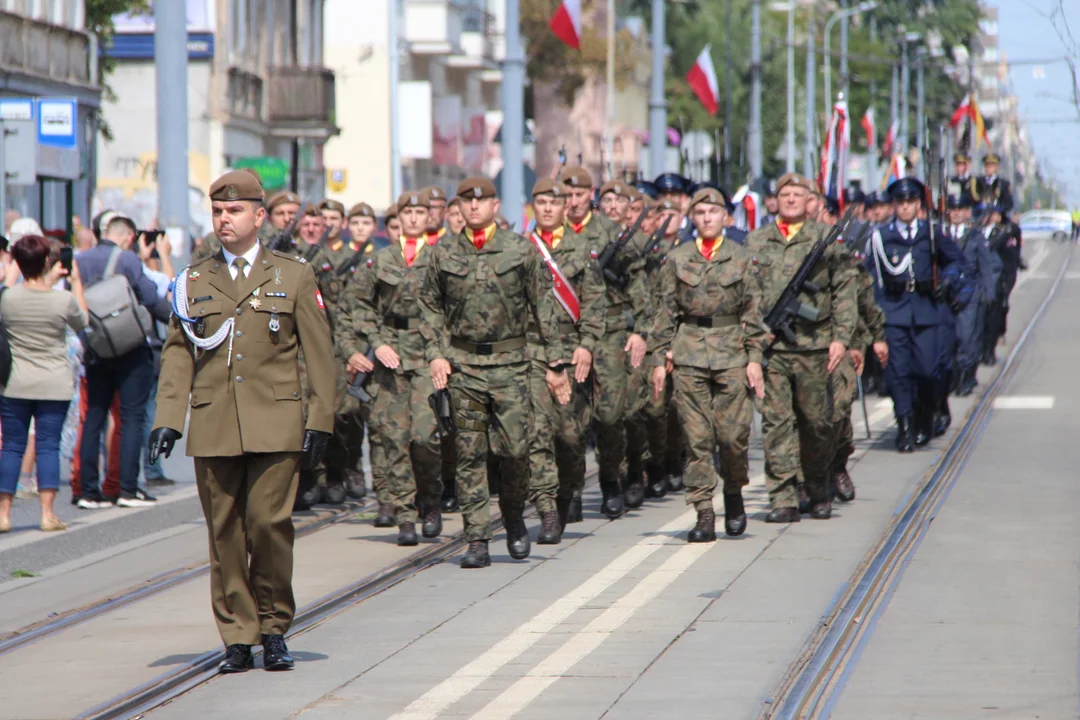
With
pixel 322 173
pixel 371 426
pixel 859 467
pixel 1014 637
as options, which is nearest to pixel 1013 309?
pixel 322 173

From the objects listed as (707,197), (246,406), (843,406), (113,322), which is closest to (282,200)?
(113,322)

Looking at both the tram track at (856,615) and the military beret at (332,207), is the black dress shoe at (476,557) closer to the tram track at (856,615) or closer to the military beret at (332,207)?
the tram track at (856,615)

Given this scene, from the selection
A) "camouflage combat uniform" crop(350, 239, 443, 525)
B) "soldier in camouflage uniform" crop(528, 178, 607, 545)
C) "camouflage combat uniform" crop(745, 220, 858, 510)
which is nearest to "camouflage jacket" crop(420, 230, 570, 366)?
"soldier in camouflage uniform" crop(528, 178, 607, 545)

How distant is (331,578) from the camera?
33.0 feet

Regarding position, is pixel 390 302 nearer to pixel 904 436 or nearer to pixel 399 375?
pixel 399 375

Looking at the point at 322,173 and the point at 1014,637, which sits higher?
the point at 322,173

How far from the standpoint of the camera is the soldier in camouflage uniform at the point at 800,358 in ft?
39.4

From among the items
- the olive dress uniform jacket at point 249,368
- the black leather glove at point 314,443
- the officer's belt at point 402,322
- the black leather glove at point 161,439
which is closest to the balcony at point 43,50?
the officer's belt at point 402,322

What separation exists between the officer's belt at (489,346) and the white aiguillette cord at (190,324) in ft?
8.67

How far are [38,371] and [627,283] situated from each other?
361 cm

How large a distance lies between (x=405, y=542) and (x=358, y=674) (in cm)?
353

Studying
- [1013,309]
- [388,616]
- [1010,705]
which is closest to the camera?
[1010,705]

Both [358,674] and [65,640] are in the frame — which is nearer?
[358,674]

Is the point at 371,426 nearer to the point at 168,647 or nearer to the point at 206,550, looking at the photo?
the point at 206,550
